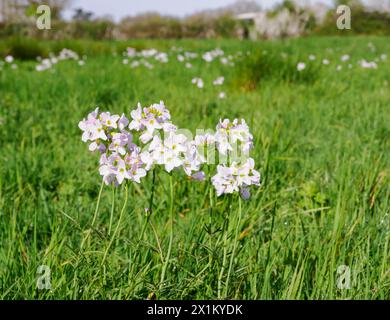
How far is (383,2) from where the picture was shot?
26078mm

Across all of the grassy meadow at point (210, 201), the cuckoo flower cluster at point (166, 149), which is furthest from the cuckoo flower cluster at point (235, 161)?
the grassy meadow at point (210, 201)

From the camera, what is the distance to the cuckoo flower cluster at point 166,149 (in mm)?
1235

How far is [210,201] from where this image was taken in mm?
1455

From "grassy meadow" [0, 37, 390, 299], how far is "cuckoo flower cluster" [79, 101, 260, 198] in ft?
0.31

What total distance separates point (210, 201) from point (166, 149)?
12.0 inches

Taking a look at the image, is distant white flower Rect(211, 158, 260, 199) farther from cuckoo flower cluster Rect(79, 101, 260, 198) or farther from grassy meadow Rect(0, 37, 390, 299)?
grassy meadow Rect(0, 37, 390, 299)

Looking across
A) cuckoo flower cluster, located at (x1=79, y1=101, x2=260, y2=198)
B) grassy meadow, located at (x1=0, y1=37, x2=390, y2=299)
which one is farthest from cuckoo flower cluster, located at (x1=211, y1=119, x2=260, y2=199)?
grassy meadow, located at (x1=0, y1=37, x2=390, y2=299)

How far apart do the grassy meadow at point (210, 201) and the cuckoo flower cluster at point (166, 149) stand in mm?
95

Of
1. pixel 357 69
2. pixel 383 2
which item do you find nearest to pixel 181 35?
pixel 383 2

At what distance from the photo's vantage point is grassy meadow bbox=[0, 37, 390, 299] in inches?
57.4

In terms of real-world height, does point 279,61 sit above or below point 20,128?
above

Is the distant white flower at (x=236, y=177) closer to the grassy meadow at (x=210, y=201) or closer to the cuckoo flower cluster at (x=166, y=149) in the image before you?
the cuckoo flower cluster at (x=166, y=149)
